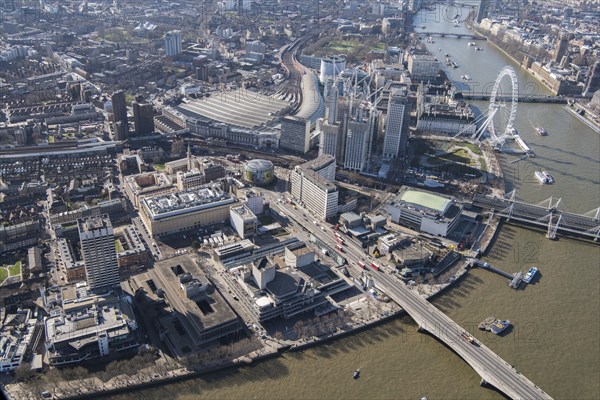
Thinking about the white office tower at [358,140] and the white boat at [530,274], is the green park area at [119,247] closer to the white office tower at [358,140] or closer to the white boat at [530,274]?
the white office tower at [358,140]

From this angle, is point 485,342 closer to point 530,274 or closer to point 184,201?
point 530,274

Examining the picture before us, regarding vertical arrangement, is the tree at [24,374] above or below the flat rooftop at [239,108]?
below

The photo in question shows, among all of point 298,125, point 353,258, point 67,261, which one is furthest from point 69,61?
point 353,258

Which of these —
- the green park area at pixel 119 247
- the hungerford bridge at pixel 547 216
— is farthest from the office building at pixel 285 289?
the hungerford bridge at pixel 547 216

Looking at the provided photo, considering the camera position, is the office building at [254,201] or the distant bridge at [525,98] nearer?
the office building at [254,201]

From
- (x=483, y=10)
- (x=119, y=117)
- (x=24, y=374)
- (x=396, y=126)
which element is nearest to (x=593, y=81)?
(x=396, y=126)

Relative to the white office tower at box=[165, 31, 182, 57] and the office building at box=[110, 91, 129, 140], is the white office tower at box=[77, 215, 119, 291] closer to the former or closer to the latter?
the office building at box=[110, 91, 129, 140]

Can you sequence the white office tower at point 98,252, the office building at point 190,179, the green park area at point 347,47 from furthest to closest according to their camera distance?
the green park area at point 347,47 → the office building at point 190,179 → the white office tower at point 98,252
